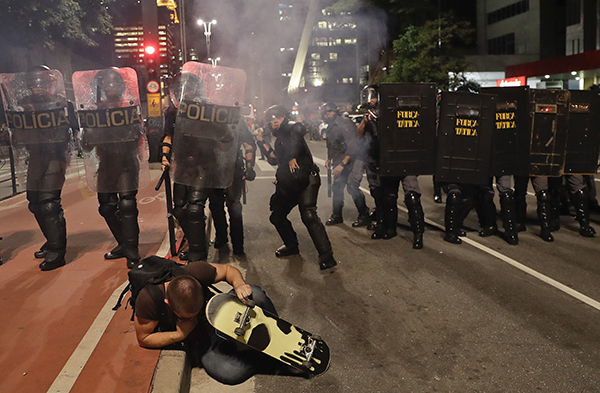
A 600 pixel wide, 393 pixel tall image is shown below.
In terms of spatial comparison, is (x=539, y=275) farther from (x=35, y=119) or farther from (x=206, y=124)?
(x=35, y=119)

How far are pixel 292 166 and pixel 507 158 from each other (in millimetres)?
2673

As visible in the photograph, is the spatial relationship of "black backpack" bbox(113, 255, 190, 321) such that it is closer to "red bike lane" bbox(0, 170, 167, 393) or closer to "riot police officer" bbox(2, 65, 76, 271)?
"red bike lane" bbox(0, 170, 167, 393)

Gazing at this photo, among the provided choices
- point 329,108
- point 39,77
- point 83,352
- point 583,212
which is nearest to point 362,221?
point 329,108

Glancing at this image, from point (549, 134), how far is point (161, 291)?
16.6 ft

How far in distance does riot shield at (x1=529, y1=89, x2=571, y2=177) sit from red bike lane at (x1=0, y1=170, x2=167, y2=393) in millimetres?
4572

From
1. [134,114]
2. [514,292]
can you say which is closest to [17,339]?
[134,114]

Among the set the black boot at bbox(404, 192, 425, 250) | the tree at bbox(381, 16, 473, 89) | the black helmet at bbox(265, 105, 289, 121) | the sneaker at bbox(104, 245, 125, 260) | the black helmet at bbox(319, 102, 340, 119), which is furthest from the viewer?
the tree at bbox(381, 16, 473, 89)

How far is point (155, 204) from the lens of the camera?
8.98 m

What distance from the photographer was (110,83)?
16.2 ft

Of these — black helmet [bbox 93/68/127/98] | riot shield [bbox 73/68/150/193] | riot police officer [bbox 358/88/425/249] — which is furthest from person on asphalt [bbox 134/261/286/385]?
riot police officer [bbox 358/88/425/249]

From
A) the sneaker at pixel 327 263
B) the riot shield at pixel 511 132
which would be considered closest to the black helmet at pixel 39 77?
the sneaker at pixel 327 263

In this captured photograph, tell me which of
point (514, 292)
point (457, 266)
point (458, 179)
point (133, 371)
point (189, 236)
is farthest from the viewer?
point (458, 179)

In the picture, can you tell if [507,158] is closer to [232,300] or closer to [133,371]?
[232,300]

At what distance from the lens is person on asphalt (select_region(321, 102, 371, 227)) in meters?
7.19
